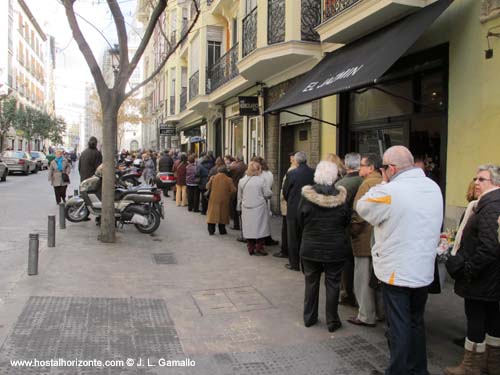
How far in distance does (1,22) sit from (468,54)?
160 feet

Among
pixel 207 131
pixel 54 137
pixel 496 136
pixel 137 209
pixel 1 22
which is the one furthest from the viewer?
pixel 54 137

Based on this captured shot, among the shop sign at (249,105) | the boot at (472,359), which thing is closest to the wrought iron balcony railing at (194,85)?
the shop sign at (249,105)

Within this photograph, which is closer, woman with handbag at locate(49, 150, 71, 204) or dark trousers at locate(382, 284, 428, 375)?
dark trousers at locate(382, 284, 428, 375)

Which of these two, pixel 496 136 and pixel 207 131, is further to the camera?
pixel 207 131

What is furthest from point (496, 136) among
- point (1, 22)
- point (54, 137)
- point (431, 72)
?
point (54, 137)

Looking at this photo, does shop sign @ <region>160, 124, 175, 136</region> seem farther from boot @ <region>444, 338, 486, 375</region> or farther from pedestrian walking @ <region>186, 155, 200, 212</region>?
boot @ <region>444, 338, 486, 375</region>

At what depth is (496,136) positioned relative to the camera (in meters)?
6.21

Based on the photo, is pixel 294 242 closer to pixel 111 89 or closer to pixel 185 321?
pixel 185 321

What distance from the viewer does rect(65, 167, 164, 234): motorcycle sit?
33.9ft

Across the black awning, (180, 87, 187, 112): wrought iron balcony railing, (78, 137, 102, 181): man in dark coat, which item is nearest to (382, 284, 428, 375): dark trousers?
the black awning

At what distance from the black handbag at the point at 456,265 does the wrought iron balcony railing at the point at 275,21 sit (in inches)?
335

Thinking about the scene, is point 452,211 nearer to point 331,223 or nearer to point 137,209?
point 331,223

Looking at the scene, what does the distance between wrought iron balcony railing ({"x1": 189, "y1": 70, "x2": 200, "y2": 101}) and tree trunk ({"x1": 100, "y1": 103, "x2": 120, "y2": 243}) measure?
1143 cm

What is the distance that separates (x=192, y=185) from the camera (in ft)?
46.5
